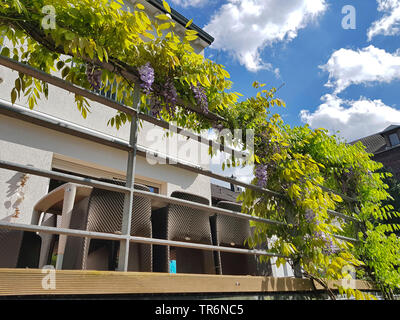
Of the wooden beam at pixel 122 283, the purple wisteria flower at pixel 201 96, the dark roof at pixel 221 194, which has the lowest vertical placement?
the wooden beam at pixel 122 283

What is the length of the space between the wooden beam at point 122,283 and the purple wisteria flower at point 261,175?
0.58 metres

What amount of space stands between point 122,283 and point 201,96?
1.09 metres

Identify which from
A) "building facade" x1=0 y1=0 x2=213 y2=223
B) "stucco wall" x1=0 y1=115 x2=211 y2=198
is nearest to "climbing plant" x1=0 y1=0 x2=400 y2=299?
"building facade" x1=0 y1=0 x2=213 y2=223

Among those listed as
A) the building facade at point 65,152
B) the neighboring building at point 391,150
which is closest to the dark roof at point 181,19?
the building facade at point 65,152

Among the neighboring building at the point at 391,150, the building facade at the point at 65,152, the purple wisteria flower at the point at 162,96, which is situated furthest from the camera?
the neighboring building at the point at 391,150

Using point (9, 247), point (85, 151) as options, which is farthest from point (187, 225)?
point (85, 151)

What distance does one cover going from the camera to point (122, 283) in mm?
971

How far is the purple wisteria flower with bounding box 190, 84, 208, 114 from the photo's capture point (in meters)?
1.64

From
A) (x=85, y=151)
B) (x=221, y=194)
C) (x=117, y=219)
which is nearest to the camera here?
(x=117, y=219)

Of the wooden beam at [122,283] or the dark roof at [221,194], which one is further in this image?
the dark roof at [221,194]

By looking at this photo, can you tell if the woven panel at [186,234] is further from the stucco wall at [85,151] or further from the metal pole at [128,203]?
the stucco wall at [85,151]

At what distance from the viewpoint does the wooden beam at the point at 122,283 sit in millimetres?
788

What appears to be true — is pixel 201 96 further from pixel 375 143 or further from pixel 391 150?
pixel 375 143
